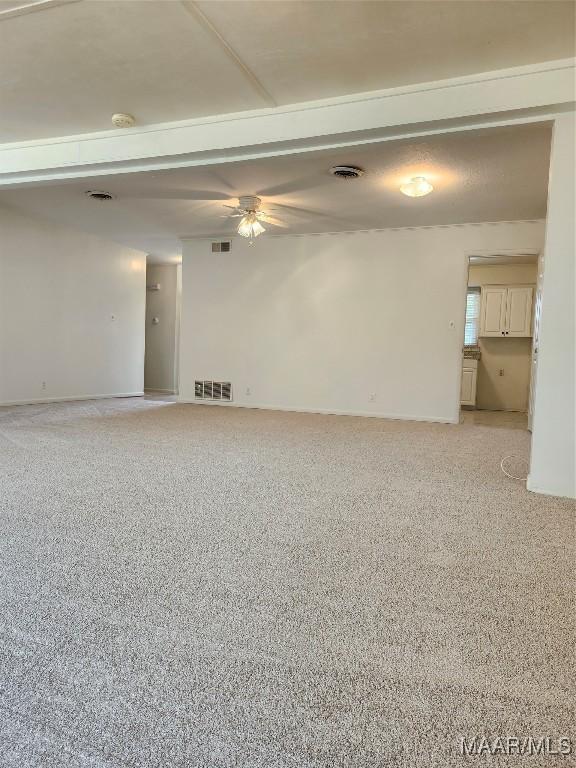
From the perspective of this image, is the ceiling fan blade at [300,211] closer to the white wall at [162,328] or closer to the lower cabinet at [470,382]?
the lower cabinet at [470,382]

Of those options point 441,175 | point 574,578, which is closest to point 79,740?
point 574,578

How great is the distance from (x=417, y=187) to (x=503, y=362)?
502 centimetres

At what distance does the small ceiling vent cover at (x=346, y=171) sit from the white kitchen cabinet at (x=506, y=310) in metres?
4.76

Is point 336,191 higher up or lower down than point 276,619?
higher up

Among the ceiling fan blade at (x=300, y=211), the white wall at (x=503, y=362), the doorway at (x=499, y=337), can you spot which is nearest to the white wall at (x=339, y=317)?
the ceiling fan blade at (x=300, y=211)

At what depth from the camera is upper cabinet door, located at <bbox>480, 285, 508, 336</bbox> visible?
314 inches

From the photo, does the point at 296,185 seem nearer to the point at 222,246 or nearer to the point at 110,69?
the point at 110,69

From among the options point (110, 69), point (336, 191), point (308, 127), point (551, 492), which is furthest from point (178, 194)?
point (551, 492)

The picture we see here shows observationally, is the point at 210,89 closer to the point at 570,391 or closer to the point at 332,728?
the point at 570,391

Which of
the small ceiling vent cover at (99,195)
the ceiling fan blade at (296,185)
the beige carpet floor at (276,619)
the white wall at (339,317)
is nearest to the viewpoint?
the beige carpet floor at (276,619)

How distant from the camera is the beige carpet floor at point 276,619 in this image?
0.92 m

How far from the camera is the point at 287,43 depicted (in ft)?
8.12

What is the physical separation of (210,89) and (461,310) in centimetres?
406

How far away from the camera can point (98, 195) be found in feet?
16.7
